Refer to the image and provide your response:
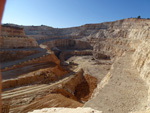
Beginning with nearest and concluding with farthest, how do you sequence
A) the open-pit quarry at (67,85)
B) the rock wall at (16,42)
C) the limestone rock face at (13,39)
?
the open-pit quarry at (67,85)
the rock wall at (16,42)
the limestone rock face at (13,39)

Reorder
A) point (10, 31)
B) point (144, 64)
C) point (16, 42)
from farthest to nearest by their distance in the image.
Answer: point (10, 31) < point (16, 42) < point (144, 64)

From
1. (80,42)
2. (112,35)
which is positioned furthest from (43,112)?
(112,35)

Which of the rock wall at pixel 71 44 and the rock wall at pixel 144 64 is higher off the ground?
the rock wall at pixel 71 44

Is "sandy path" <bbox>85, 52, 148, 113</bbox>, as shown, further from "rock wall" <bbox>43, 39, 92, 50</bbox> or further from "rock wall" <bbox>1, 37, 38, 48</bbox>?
"rock wall" <bbox>43, 39, 92, 50</bbox>

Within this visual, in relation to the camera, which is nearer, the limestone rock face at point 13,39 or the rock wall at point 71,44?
the limestone rock face at point 13,39

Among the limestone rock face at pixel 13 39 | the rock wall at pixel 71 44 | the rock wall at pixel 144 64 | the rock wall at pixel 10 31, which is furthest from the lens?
the rock wall at pixel 71 44

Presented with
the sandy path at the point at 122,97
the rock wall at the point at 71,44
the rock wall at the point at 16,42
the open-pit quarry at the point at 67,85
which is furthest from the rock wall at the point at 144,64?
the rock wall at the point at 71,44

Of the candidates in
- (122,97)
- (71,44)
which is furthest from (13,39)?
(71,44)

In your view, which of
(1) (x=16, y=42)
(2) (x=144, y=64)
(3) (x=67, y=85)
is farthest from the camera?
(1) (x=16, y=42)

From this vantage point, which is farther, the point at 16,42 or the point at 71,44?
the point at 71,44

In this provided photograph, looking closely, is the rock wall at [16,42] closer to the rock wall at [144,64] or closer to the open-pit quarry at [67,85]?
the open-pit quarry at [67,85]

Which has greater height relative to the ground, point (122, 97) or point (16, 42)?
point (16, 42)

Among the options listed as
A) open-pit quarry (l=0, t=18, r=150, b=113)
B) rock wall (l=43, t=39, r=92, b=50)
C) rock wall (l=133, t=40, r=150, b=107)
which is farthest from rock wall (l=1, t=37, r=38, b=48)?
rock wall (l=43, t=39, r=92, b=50)

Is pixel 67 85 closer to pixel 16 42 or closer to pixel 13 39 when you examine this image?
pixel 16 42
